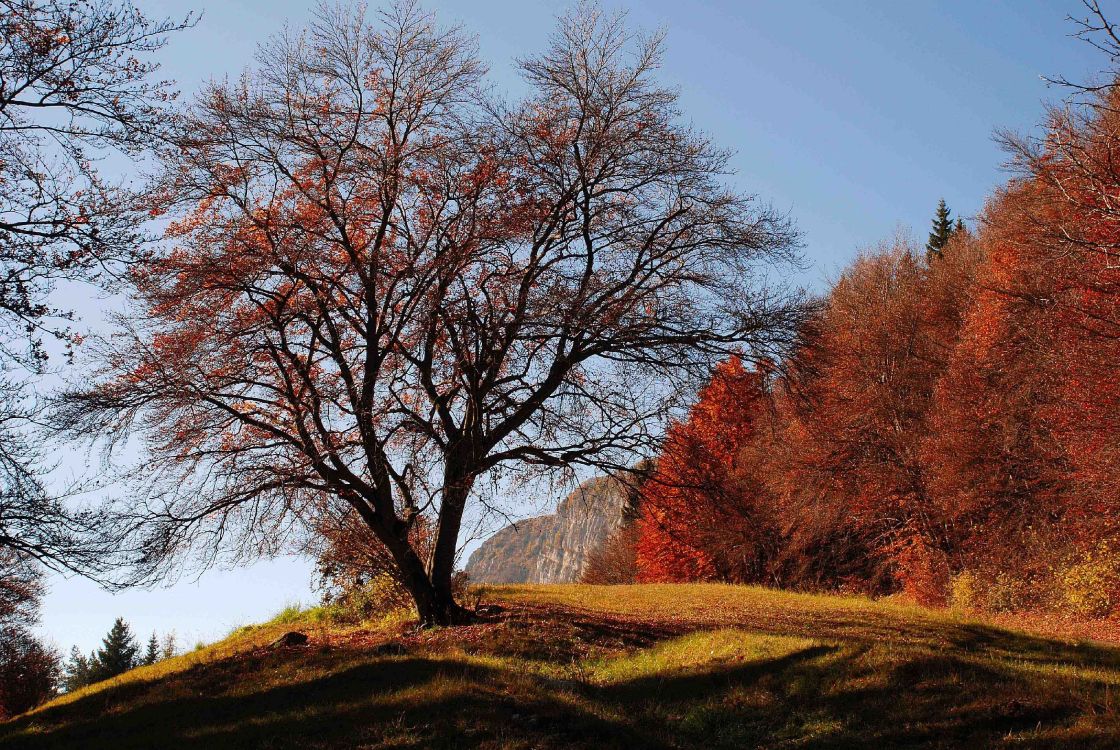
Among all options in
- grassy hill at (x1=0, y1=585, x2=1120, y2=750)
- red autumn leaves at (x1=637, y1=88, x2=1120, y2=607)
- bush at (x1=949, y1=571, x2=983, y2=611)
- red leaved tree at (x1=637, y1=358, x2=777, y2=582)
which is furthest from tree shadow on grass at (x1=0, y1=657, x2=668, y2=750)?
bush at (x1=949, y1=571, x2=983, y2=611)

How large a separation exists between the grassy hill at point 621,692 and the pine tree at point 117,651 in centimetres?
3429

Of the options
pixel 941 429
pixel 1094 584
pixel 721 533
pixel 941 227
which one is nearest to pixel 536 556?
pixel 941 227

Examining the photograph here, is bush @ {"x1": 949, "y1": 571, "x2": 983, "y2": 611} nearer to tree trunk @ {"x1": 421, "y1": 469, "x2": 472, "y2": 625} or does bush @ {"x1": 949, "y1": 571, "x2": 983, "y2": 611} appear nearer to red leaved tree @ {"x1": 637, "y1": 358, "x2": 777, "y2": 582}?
red leaved tree @ {"x1": 637, "y1": 358, "x2": 777, "y2": 582}

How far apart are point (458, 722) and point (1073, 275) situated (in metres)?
17.9

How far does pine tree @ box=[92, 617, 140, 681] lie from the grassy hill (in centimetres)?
3429

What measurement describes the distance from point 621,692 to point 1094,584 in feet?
44.3

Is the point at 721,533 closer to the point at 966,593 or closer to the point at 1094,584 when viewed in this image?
the point at 966,593

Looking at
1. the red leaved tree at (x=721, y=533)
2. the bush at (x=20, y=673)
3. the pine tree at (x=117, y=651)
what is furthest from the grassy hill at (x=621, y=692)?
the pine tree at (x=117, y=651)

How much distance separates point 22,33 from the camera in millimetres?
8875

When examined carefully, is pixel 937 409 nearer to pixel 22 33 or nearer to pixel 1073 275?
pixel 1073 275

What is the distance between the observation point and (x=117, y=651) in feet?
150

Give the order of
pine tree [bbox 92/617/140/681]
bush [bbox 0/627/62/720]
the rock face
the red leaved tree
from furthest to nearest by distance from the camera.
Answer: the rock face → pine tree [bbox 92/617/140/681] → bush [bbox 0/627/62/720] → the red leaved tree

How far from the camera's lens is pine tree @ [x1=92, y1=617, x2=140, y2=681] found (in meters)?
43.7

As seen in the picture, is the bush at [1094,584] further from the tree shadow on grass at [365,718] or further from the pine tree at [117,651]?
the pine tree at [117,651]
